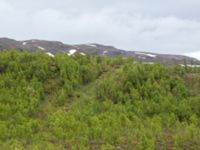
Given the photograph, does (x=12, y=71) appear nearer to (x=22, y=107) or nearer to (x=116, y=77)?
(x=22, y=107)

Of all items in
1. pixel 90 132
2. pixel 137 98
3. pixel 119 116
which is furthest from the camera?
pixel 137 98

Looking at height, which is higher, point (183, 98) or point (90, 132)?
point (183, 98)

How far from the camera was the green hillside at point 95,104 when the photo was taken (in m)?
11.7

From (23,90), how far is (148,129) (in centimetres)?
486

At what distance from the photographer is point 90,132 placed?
12008mm

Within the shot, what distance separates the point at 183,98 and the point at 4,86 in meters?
6.41

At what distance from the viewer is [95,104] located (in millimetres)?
13898

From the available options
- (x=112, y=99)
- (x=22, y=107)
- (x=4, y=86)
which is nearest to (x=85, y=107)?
(x=112, y=99)

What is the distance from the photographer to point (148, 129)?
1234 centimetres

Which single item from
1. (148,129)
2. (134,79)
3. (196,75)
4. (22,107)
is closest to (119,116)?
(148,129)

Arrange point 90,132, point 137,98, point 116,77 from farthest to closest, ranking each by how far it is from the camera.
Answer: point 116,77 < point 137,98 < point 90,132

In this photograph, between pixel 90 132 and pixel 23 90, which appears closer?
pixel 90 132

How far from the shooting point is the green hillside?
1172 cm

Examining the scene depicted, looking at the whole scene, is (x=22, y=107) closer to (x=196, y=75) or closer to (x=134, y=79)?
(x=134, y=79)
